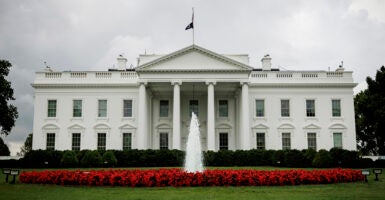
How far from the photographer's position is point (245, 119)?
3578cm

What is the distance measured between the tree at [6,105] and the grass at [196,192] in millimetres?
22822

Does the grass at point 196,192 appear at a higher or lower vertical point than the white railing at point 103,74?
lower

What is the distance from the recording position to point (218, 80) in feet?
119

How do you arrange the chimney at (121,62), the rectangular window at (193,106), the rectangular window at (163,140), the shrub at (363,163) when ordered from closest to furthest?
the shrub at (363,163)
the rectangular window at (163,140)
the rectangular window at (193,106)
the chimney at (121,62)

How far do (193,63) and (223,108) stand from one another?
659 cm

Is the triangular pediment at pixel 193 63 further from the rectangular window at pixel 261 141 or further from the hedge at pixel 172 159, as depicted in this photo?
the hedge at pixel 172 159

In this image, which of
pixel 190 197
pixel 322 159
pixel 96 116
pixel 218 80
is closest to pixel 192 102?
pixel 218 80

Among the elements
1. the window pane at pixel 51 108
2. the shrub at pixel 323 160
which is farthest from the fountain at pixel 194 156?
the window pane at pixel 51 108

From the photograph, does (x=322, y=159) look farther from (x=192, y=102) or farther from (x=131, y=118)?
(x=131, y=118)

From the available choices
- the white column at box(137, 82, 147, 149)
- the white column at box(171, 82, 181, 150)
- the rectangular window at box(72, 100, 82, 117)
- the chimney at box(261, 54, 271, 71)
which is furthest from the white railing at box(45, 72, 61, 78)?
the chimney at box(261, 54, 271, 71)

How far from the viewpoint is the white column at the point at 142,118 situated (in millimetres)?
35938

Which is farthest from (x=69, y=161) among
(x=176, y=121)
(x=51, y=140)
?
(x=176, y=121)

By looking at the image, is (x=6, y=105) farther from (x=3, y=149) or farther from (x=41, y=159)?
(x=3, y=149)

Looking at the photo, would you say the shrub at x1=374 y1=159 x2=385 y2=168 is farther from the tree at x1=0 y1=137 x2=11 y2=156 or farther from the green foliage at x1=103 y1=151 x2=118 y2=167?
the tree at x1=0 y1=137 x2=11 y2=156
